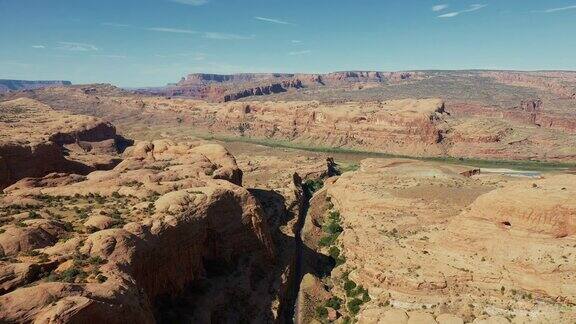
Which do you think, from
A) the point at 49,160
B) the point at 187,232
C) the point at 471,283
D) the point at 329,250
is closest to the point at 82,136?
the point at 49,160

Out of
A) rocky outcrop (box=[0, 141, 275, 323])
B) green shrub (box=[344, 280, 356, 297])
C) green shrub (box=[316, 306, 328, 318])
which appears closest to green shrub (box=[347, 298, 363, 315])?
green shrub (box=[344, 280, 356, 297])

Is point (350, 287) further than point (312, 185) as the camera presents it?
No

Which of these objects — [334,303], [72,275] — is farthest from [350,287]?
[72,275]

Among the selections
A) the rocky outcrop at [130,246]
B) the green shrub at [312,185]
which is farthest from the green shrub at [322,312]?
the green shrub at [312,185]

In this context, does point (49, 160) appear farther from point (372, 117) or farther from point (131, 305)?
point (372, 117)

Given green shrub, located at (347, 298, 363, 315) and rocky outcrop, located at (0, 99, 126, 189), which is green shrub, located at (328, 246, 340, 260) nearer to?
green shrub, located at (347, 298, 363, 315)

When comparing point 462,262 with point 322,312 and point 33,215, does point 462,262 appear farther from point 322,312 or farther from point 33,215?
point 33,215

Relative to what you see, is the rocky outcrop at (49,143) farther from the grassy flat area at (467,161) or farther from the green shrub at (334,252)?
the grassy flat area at (467,161)
